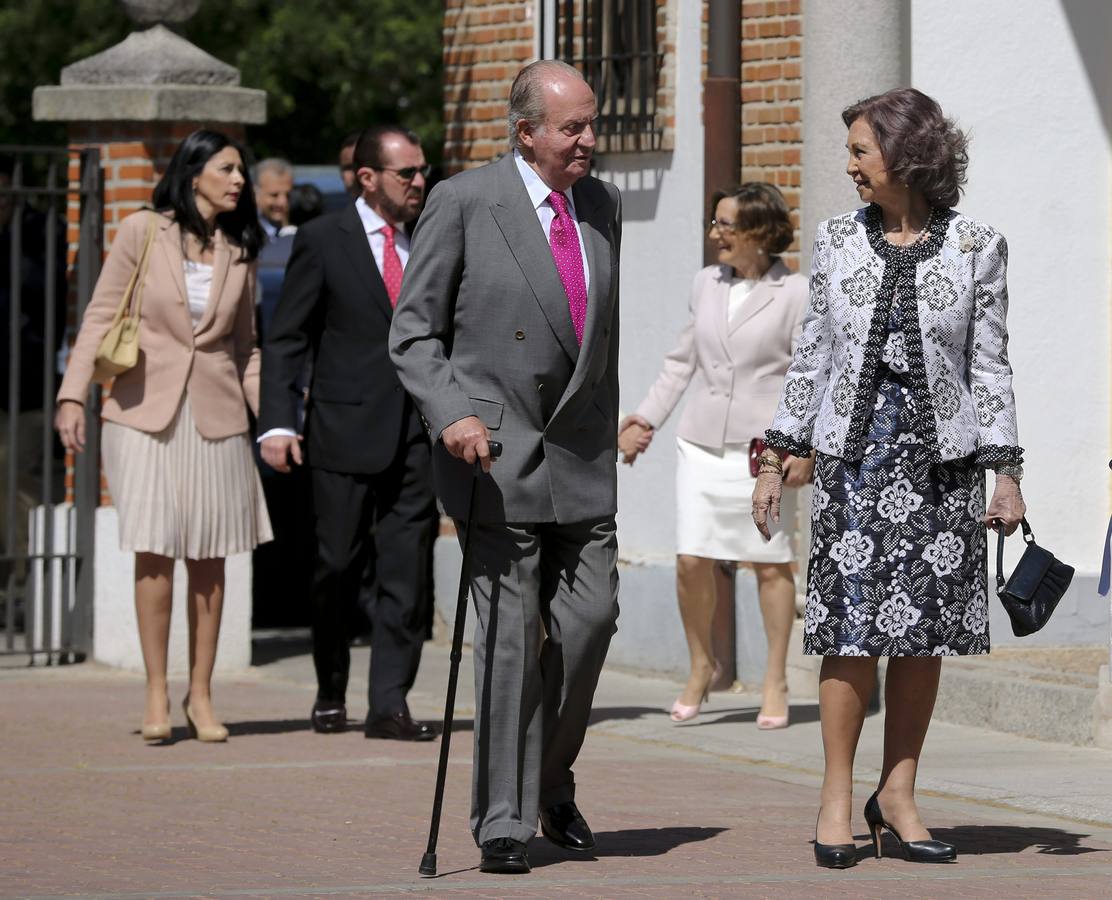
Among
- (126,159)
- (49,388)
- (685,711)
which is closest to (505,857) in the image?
(685,711)

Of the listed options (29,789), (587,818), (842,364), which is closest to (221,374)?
Result: (29,789)

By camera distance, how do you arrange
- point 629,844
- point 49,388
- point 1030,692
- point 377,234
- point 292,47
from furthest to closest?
point 292,47 → point 49,388 → point 377,234 → point 1030,692 → point 629,844

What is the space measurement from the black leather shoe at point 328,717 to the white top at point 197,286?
143 centimetres

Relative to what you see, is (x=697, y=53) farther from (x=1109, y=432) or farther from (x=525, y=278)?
(x=525, y=278)

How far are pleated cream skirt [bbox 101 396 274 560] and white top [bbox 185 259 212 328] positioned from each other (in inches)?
12.7

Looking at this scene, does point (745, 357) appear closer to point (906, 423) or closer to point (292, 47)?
point (906, 423)

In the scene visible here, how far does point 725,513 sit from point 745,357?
1.88 feet

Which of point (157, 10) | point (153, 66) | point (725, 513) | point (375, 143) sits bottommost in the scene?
point (725, 513)

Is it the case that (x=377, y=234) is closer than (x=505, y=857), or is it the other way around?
(x=505, y=857)

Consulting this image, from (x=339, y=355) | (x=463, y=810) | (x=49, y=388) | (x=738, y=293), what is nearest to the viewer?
(x=463, y=810)

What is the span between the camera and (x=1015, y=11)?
9.88 m

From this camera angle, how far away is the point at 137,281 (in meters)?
8.76

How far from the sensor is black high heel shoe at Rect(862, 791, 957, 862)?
20.5 ft

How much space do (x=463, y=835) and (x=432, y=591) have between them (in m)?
5.55
